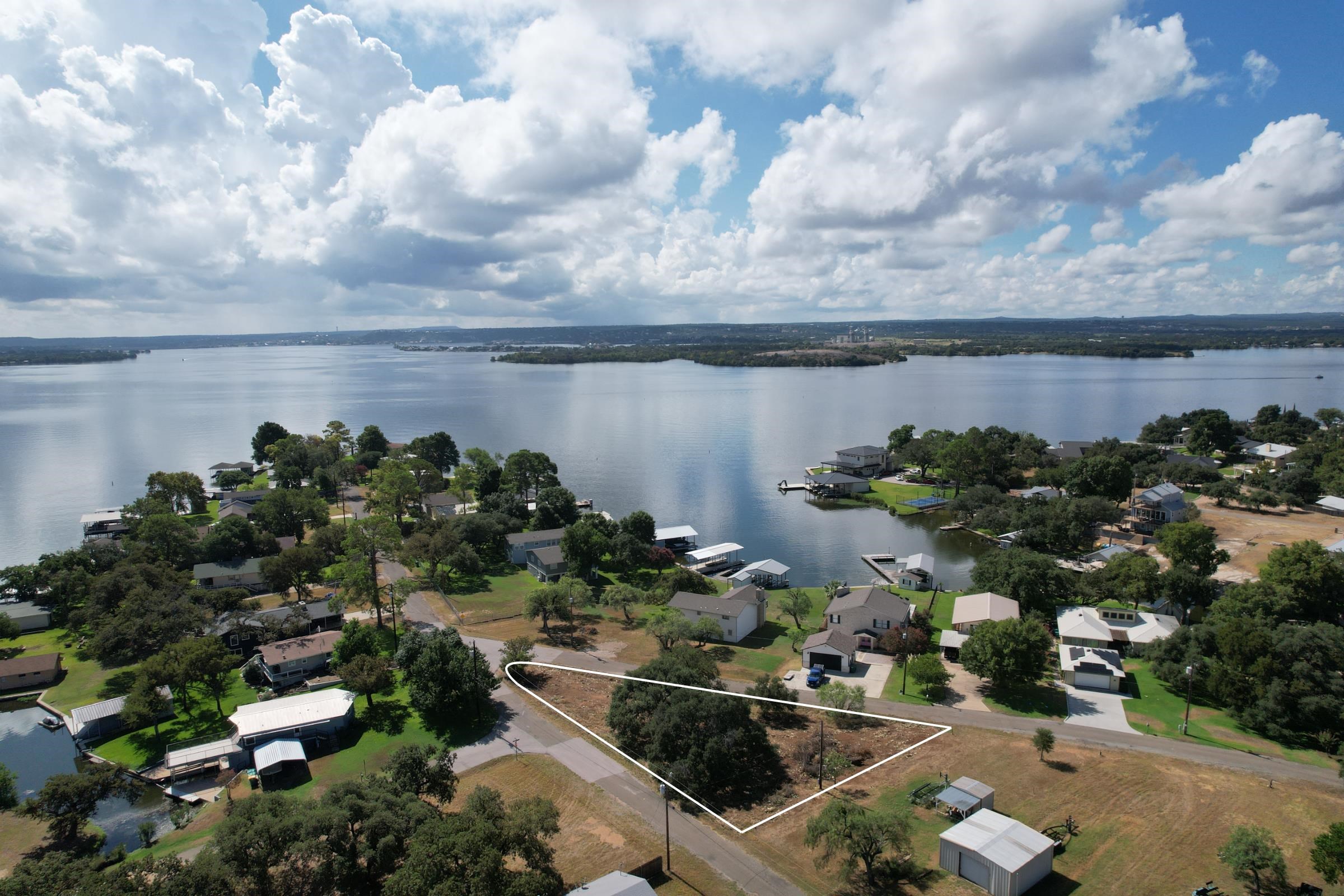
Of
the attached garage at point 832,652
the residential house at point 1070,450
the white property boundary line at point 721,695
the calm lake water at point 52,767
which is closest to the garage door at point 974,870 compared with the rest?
the white property boundary line at point 721,695

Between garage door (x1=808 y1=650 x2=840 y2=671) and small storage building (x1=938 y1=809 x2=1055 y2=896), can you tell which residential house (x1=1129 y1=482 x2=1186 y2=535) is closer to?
garage door (x1=808 y1=650 x2=840 y2=671)

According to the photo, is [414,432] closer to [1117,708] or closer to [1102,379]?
[1117,708]

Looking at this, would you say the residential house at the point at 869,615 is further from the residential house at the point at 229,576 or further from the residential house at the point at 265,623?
the residential house at the point at 229,576

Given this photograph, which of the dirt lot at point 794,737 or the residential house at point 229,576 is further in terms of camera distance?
the residential house at point 229,576

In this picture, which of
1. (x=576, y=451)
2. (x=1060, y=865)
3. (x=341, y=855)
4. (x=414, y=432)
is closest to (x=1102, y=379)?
(x=576, y=451)

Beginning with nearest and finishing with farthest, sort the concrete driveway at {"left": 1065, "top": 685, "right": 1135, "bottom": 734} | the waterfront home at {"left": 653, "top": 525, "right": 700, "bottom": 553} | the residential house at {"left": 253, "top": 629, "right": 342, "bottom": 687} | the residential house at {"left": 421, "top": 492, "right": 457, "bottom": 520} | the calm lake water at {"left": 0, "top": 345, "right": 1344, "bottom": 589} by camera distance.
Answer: the concrete driveway at {"left": 1065, "top": 685, "right": 1135, "bottom": 734}
the residential house at {"left": 253, "top": 629, "right": 342, "bottom": 687}
the waterfront home at {"left": 653, "top": 525, "right": 700, "bottom": 553}
the residential house at {"left": 421, "top": 492, "right": 457, "bottom": 520}
the calm lake water at {"left": 0, "top": 345, "right": 1344, "bottom": 589}

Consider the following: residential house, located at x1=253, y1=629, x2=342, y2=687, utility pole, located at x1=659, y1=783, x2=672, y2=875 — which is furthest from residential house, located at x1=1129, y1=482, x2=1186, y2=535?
residential house, located at x1=253, y1=629, x2=342, y2=687
